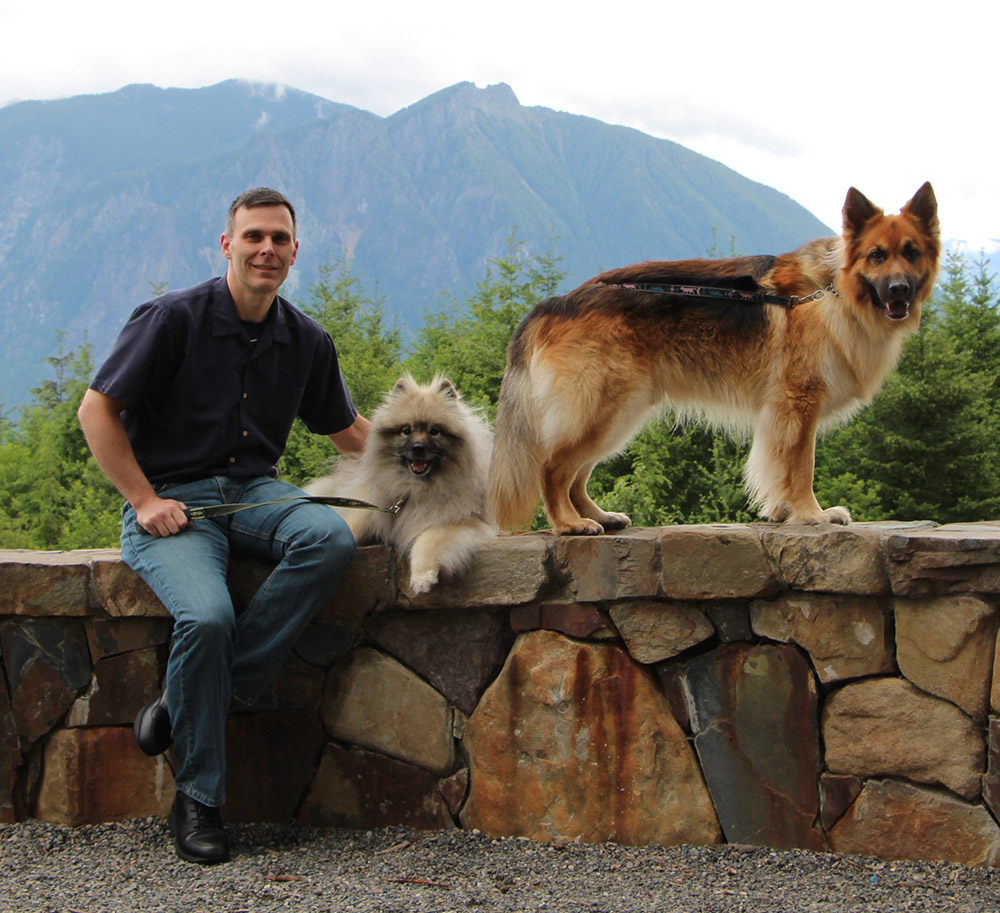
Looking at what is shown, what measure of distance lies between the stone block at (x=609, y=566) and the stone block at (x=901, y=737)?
72cm

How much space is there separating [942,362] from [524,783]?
34.1 feet

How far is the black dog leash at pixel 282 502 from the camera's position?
119 inches

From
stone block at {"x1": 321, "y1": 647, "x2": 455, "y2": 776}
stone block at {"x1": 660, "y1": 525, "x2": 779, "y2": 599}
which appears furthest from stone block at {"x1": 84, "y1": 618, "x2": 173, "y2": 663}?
stone block at {"x1": 660, "y1": 525, "x2": 779, "y2": 599}

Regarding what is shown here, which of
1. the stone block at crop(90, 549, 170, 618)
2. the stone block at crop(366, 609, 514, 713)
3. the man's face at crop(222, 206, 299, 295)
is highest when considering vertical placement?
the man's face at crop(222, 206, 299, 295)

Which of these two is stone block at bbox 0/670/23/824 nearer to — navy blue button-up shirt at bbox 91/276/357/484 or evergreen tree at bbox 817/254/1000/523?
navy blue button-up shirt at bbox 91/276/357/484

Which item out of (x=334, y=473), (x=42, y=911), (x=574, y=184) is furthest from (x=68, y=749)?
(x=574, y=184)

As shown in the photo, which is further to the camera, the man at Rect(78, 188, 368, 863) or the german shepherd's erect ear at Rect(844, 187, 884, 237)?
the german shepherd's erect ear at Rect(844, 187, 884, 237)

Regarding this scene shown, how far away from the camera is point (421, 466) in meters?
3.38

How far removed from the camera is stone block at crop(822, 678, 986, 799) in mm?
2783

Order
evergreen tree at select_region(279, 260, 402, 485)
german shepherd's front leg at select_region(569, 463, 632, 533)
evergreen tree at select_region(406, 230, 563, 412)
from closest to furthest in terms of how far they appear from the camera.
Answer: german shepherd's front leg at select_region(569, 463, 632, 533) < evergreen tree at select_region(279, 260, 402, 485) < evergreen tree at select_region(406, 230, 563, 412)

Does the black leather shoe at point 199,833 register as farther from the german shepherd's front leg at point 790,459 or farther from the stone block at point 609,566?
the german shepherd's front leg at point 790,459

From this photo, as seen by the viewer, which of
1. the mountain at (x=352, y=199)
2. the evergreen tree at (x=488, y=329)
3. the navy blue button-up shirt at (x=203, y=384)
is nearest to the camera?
the navy blue button-up shirt at (x=203, y=384)

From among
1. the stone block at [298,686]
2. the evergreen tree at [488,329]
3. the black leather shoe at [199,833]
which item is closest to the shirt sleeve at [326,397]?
the stone block at [298,686]

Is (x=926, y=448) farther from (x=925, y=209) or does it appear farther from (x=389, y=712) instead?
(x=389, y=712)
